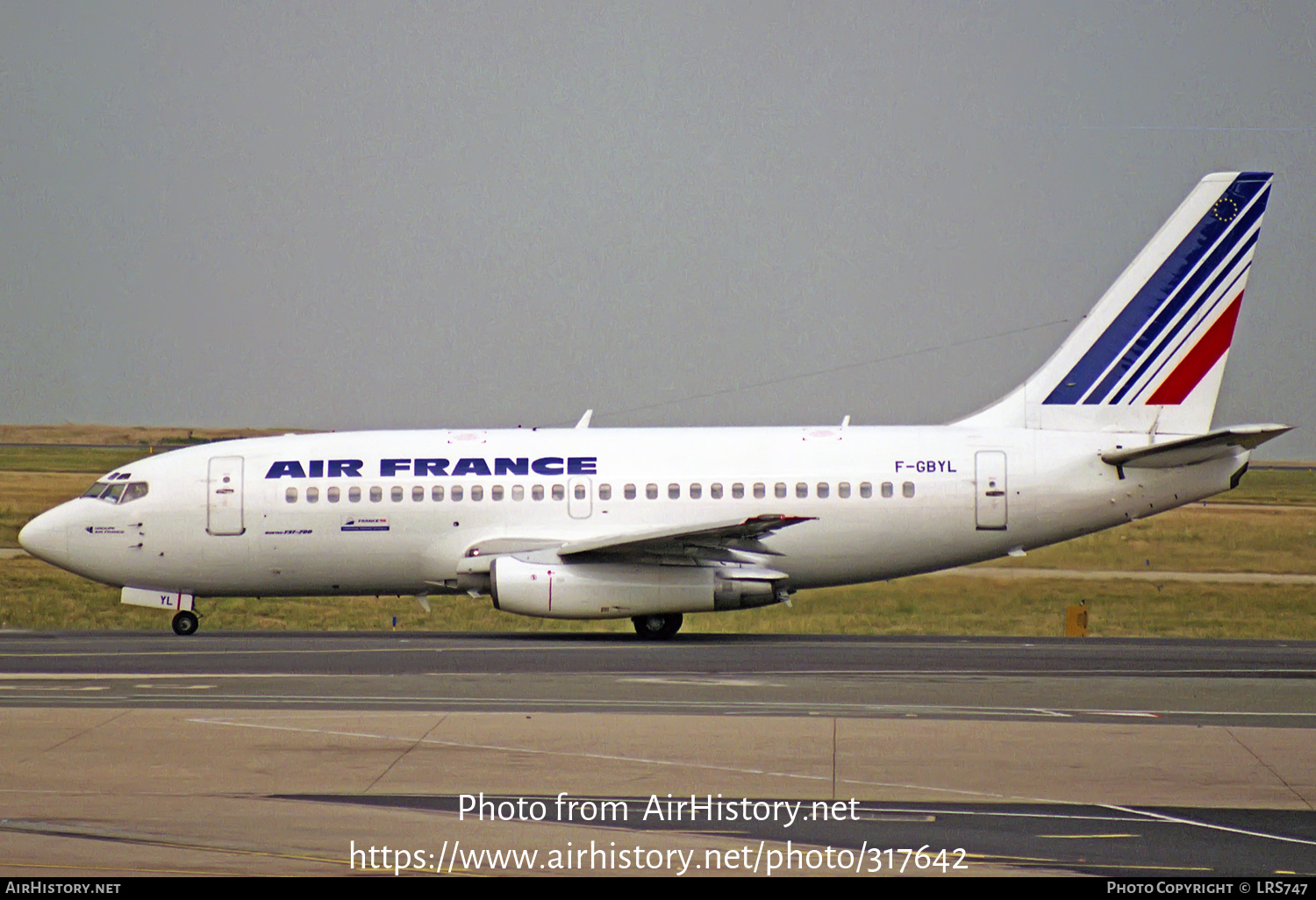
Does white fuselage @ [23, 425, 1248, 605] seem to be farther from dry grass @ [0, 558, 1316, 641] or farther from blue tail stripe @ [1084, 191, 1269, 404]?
dry grass @ [0, 558, 1316, 641]

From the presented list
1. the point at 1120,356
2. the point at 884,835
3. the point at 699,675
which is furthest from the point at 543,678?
the point at 1120,356

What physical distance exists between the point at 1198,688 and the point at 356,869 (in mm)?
12365

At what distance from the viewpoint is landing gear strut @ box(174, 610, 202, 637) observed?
2809cm

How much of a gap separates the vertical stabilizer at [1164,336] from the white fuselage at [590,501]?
2.30ft

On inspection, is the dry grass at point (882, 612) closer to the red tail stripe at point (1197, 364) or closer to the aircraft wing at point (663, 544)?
the aircraft wing at point (663, 544)

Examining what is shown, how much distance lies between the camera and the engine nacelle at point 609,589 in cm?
2602

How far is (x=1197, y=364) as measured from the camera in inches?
1115

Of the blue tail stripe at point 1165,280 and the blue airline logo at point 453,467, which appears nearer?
the blue airline logo at point 453,467

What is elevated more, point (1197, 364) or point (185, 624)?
point (1197, 364)

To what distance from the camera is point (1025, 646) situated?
24.5 metres

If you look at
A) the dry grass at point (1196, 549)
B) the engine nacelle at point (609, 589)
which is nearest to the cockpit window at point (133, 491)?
the engine nacelle at point (609, 589)

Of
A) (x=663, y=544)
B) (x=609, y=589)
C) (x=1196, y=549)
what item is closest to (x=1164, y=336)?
(x=663, y=544)

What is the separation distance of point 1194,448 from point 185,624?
1816 centimetres

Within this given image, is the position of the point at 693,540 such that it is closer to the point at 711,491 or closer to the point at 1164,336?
the point at 711,491
